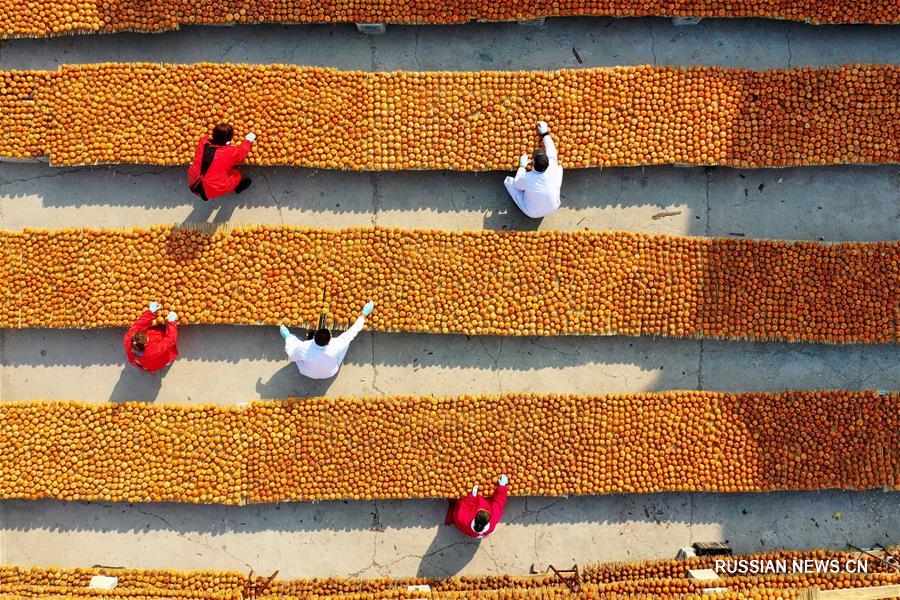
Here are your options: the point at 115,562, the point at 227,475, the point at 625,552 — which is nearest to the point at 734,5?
the point at 625,552

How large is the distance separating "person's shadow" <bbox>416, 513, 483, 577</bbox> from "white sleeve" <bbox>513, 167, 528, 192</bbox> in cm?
458

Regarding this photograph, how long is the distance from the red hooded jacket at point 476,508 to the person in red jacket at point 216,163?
509 centimetres

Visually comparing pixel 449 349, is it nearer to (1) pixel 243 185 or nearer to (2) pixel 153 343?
(1) pixel 243 185

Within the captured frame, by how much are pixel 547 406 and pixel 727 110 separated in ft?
14.9

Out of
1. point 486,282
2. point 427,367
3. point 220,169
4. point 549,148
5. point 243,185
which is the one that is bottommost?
point 427,367

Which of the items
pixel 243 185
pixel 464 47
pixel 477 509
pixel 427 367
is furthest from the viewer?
pixel 464 47

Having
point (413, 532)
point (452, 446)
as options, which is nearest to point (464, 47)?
point (452, 446)

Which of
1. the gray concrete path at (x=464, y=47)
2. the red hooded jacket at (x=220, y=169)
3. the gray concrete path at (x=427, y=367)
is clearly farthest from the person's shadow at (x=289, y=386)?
the gray concrete path at (x=464, y=47)

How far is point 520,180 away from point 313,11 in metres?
3.53

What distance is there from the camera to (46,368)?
8.48 m

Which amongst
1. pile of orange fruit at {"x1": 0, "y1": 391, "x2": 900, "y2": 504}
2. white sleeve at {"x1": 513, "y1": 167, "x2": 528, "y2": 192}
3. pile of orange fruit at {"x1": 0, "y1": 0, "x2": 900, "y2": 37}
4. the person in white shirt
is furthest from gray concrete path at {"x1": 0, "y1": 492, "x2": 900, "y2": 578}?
pile of orange fruit at {"x1": 0, "y1": 0, "x2": 900, "y2": 37}

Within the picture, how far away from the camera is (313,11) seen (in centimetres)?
822

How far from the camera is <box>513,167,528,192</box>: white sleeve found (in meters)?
7.95

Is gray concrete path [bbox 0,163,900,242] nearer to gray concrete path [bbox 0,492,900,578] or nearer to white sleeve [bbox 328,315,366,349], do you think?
white sleeve [bbox 328,315,366,349]
